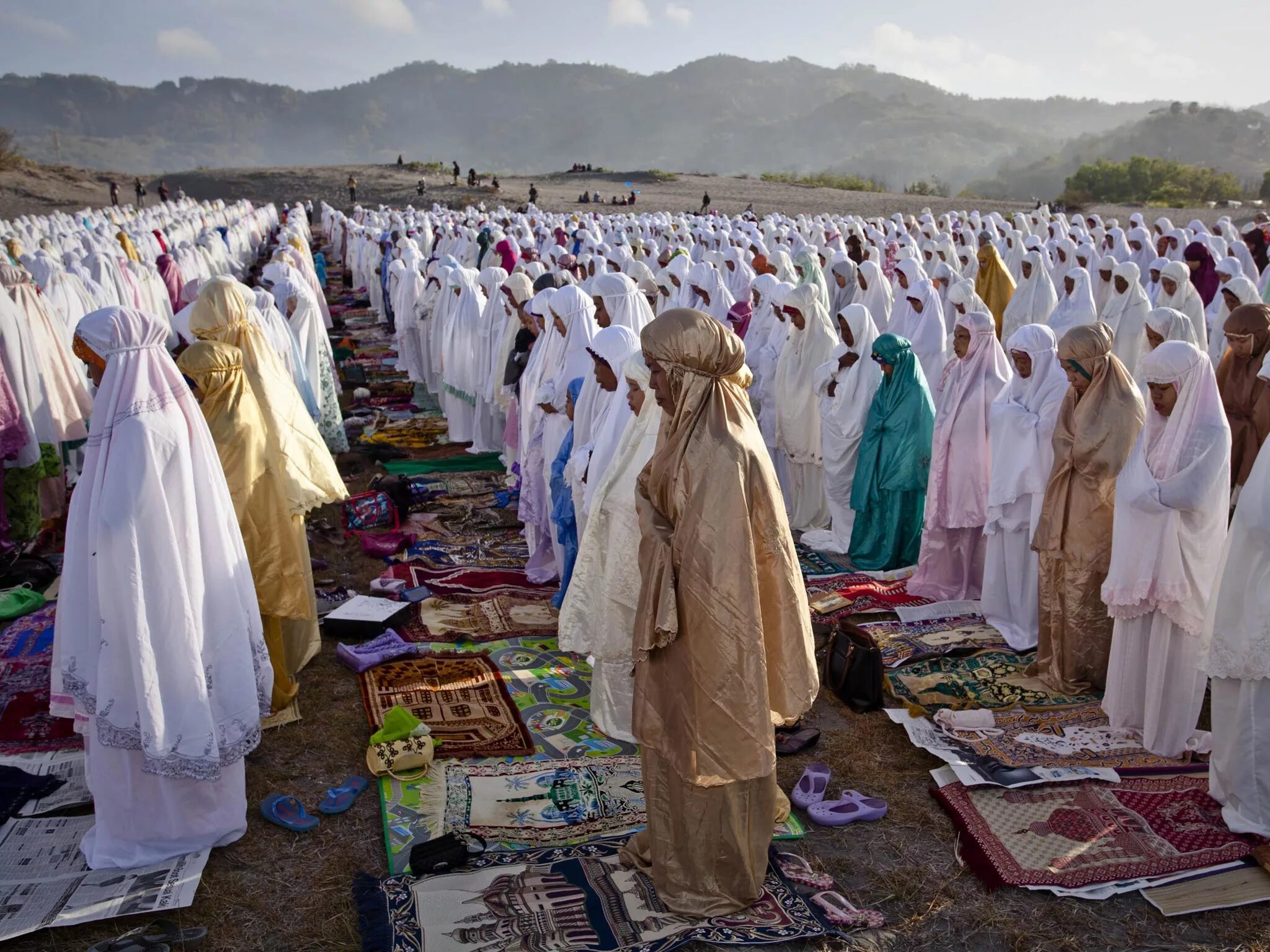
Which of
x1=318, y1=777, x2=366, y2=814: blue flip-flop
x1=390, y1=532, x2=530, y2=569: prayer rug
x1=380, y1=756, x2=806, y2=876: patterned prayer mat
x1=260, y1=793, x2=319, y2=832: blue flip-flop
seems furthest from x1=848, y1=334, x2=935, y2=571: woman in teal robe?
x1=260, y1=793, x2=319, y2=832: blue flip-flop

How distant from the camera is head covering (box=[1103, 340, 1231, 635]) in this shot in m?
3.72

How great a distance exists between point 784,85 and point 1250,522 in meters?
200

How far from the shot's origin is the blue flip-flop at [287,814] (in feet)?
11.6

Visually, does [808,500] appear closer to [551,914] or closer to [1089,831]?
[1089,831]

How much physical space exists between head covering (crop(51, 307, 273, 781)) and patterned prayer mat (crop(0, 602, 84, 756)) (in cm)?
96

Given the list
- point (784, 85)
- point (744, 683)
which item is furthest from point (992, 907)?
point (784, 85)

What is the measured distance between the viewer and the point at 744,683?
2691 millimetres

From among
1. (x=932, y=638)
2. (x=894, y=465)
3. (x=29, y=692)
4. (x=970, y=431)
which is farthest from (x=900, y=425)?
(x=29, y=692)

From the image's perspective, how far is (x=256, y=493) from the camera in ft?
13.5

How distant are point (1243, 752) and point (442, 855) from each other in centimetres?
281

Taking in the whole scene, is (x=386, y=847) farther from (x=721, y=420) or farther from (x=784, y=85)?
(x=784, y=85)

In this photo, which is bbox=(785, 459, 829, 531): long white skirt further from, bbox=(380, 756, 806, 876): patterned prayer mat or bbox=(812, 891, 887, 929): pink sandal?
bbox=(812, 891, 887, 929): pink sandal

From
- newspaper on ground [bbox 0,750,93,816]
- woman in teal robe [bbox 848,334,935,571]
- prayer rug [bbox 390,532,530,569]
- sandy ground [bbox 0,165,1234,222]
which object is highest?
sandy ground [bbox 0,165,1234,222]

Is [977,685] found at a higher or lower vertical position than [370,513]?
lower
